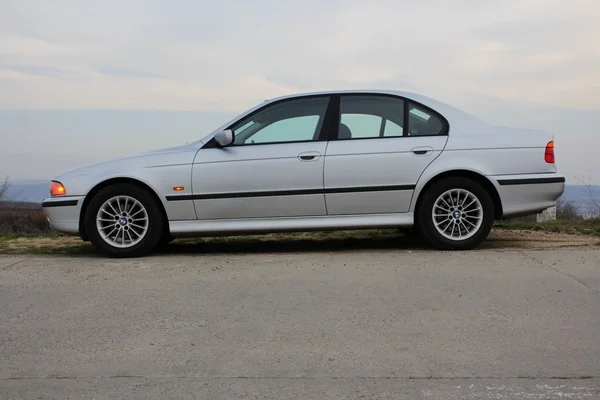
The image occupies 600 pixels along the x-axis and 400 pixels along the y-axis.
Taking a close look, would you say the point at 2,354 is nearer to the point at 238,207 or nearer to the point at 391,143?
the point at 238,207

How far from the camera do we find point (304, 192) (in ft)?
19.8

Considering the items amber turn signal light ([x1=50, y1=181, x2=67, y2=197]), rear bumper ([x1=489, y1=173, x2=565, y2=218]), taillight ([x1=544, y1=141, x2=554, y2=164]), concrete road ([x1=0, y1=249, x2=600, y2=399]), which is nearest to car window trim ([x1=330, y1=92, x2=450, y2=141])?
rear bumper ([x1=489, y1=173, x2=565, y2=218])

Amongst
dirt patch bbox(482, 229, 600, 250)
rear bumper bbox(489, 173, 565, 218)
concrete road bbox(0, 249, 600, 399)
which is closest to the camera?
concrete road bbox(0, 249, 600, 399)

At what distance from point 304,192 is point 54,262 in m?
2.54

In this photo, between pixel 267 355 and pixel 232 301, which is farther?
pixel 232 301

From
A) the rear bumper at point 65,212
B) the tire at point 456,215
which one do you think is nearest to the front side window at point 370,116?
the tire at point 456,215

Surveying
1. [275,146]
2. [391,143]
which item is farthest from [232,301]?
[391,143]

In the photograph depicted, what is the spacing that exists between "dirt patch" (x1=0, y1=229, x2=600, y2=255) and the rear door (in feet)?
2.13

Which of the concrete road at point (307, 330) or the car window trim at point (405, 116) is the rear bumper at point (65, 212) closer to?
the concrete road at point (307, 330)

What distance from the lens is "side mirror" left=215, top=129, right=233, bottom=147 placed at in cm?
602

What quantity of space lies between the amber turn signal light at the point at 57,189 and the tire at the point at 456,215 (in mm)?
3595

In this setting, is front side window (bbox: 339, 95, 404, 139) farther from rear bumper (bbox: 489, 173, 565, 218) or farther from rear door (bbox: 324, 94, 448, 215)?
rear bumper (bbox: 489, 173, 565, 218)

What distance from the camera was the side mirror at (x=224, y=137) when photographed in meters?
6.02

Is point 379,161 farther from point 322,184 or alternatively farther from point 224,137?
point 224,137
